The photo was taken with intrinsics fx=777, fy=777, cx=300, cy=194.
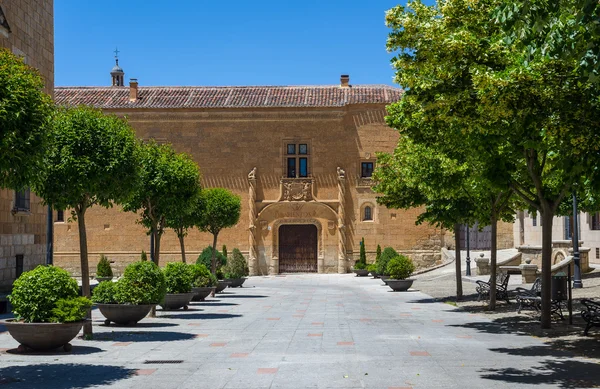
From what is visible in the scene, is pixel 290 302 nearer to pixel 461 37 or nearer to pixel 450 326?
pixel 450 326

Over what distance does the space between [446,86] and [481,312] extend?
814 centimetres

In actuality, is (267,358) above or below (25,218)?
below

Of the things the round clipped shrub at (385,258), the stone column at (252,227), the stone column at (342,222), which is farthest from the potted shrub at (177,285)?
the stone column at (342,222)

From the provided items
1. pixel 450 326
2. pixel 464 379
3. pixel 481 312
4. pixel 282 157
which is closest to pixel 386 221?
pixel 282 157

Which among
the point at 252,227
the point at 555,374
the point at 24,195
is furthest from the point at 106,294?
the point at 252,227

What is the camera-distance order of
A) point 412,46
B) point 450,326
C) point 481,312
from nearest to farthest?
1. point 412,46
2. point 450,326
3. point 481,312

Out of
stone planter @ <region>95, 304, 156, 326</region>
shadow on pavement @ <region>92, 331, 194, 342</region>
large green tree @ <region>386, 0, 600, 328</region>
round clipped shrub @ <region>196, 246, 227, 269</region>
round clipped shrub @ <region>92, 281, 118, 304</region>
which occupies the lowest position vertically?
shadow on pavement @ <region>92, 331, 194, 342</region>

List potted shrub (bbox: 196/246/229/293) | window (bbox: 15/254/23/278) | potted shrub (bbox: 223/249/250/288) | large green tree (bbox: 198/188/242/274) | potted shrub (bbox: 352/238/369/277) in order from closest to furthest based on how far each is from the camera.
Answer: window (bbox: 15/254/23/278) → potted shrub (bbox: 196/246/229/293) → large green tree (bbox: 198/188/242/274) → potted shrub (bbox: 223/249/250/288) → potted shrub (bbox: 352/238/369/277)

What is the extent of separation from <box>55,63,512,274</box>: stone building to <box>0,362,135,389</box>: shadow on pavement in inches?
1410

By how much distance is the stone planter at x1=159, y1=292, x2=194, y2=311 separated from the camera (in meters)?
20.5

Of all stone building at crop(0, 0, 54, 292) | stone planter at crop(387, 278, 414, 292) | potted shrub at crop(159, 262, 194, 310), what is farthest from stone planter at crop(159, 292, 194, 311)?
stone planter at crop(387, 278, 414, 292)

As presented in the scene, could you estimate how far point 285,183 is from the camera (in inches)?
1848

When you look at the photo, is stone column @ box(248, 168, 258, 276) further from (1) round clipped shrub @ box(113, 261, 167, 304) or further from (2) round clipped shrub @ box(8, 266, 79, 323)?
(2) round clipped shrub @ box(8, 266, 79, 323)

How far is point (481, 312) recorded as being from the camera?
19.8 m
